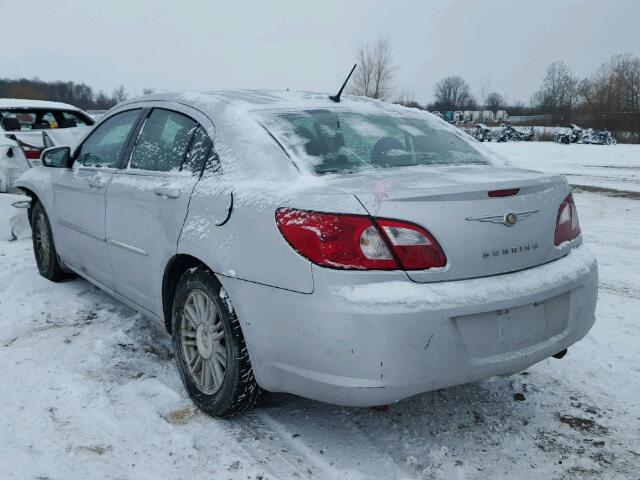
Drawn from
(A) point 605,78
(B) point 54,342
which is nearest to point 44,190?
(B) point 54,342

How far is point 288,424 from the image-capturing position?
2.63 metres

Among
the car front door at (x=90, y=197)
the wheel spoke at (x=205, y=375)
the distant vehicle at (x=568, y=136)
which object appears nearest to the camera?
the wheel spoke at (x=205, y=375)

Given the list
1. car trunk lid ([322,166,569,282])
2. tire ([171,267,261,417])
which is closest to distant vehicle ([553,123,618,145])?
car trunk lid ([322,166,569,282])

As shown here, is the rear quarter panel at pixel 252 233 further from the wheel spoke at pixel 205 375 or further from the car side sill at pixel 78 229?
the car side sill at pixel 78 229

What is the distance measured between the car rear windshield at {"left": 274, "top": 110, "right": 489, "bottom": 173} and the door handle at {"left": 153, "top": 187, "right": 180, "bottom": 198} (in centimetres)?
60

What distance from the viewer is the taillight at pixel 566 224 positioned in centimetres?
247

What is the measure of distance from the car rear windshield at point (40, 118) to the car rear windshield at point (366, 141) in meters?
6.55

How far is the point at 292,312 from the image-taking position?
2.13 m

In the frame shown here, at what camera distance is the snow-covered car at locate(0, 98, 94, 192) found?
6945mm

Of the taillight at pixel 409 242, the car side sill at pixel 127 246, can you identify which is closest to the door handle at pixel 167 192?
the car side sill at pixel 127 246

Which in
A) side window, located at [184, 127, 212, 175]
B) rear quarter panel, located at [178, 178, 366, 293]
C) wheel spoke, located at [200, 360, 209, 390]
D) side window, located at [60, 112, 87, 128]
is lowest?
wheel spoke, located at [200, 360, 209, 390]

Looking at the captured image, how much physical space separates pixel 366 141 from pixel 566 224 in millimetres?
1020

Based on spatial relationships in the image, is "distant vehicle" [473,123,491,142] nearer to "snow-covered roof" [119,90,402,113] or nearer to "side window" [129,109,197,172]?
"snow-covered roof" [119,90,402,113]

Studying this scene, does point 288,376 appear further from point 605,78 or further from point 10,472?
point 605,78
